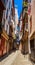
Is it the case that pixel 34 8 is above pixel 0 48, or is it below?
above

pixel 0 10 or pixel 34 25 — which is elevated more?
pixel 0 10

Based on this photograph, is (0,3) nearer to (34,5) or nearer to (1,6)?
(1,6)

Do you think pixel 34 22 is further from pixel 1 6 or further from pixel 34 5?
pixel 1 6

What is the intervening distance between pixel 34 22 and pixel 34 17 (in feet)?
2.05

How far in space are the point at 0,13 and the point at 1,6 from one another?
77cm

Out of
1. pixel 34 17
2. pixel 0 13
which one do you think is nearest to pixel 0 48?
pixel 0 13

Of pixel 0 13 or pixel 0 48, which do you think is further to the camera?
pixel 0 48

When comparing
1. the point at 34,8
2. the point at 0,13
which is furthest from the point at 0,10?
the point at 34,8

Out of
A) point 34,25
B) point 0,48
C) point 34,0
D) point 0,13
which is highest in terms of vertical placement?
point 34,0

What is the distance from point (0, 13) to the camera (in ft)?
62.7

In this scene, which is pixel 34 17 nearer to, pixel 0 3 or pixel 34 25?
pixel 34 25

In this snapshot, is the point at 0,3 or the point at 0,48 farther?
the point at 0,48

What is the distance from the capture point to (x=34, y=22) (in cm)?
1820

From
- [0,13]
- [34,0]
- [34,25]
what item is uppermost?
[34,0]
